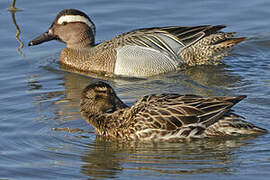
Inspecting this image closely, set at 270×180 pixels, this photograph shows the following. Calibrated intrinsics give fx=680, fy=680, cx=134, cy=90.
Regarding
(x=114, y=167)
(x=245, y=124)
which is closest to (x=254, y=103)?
(x=245, y=124)

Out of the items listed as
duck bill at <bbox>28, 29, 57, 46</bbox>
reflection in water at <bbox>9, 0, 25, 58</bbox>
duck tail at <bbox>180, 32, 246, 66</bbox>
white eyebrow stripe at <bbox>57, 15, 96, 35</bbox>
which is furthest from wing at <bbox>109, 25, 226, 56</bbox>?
reflection in water at <bbox>9, 0, 25, 58</bbox>

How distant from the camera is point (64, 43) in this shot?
46.6ft

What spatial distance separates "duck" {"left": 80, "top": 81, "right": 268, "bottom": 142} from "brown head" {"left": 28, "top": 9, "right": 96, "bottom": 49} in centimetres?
450

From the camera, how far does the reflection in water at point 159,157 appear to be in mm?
7867

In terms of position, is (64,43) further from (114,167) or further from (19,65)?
(114,167)

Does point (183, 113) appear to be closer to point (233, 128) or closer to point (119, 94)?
point (233, 128)

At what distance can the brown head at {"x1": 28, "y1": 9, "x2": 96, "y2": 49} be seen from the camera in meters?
13.2

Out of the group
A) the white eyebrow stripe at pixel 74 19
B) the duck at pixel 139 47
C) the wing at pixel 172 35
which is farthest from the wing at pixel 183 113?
the white eyebrow stripe at pixel 74 19

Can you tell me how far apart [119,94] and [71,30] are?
2821 mm

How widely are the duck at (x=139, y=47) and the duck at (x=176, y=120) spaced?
3.63 m

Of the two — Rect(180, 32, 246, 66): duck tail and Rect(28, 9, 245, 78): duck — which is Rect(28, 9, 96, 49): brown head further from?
Rect(180, 32, 246, 66): duck tail

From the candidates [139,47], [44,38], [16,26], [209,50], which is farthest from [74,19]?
[209,50]

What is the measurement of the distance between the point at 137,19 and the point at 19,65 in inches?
123

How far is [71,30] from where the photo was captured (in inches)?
530
